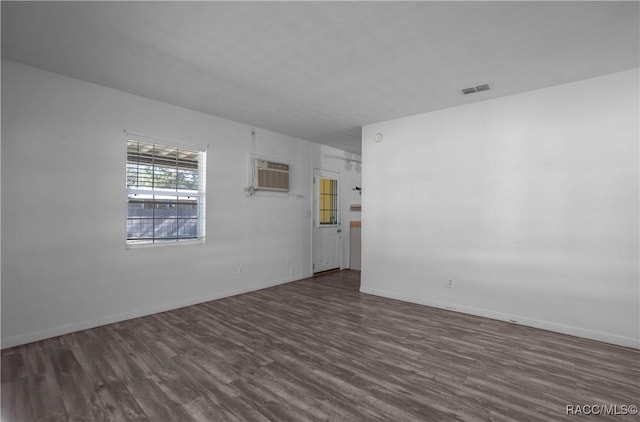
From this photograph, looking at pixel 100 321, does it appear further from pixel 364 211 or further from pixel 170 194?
pixel 364 211

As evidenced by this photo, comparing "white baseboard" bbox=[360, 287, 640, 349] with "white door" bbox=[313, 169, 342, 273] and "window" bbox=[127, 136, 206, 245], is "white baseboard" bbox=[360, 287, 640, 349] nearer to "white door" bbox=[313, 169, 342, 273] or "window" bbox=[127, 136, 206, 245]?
"white door" bbox=[313, 169, 342, 273]

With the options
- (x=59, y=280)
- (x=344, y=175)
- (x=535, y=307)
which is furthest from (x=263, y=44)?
(x=344, y=175)

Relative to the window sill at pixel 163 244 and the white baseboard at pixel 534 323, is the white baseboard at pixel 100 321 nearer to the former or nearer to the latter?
the window sill at pixel 163 244

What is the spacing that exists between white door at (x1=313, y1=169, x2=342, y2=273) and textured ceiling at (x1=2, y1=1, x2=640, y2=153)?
110 inches

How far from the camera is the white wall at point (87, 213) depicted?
2986 millimetres

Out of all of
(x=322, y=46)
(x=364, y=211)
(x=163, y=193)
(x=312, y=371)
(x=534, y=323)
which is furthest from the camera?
(x=364, y=211)

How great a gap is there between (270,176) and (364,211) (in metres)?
1.75

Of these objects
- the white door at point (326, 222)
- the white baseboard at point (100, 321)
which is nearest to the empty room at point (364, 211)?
the white baseboard at point (100, 321)

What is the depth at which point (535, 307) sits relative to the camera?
3.58 m

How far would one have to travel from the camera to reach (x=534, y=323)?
3.57 meters

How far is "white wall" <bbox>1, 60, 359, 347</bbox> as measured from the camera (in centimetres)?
299

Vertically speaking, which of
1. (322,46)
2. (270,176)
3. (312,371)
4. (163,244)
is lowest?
(312,371)

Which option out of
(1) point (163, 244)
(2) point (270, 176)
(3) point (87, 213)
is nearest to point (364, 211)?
(2) point (270, 176)

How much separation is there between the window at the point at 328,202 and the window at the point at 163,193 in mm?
2762
